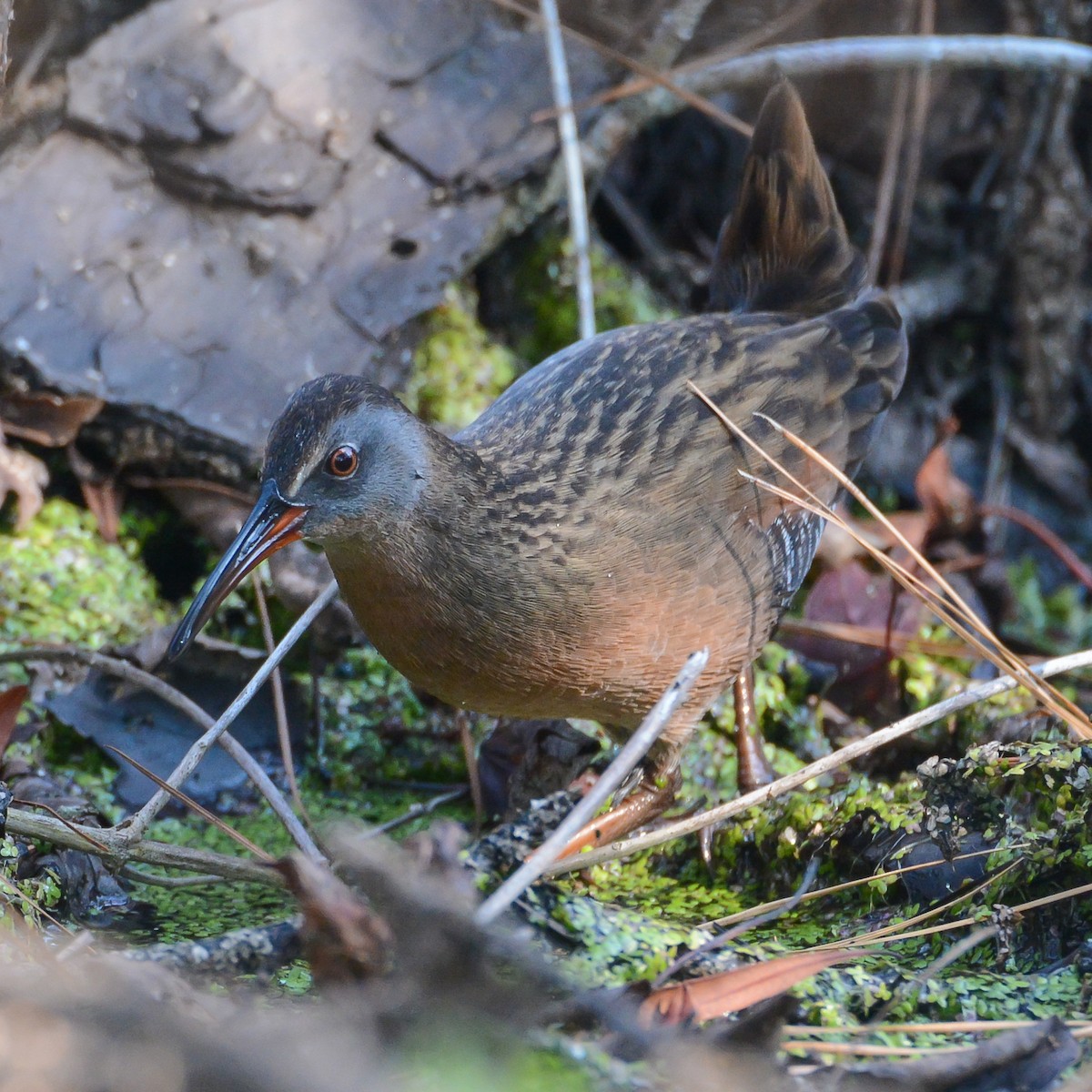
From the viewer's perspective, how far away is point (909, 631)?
11.5 feet

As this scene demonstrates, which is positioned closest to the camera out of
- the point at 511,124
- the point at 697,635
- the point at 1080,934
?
the point at 1080,934

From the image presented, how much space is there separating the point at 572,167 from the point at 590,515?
5.56ft

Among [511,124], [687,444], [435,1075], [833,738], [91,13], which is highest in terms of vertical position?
[91,13]

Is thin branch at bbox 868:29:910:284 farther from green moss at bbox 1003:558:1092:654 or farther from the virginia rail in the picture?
the virginia rail

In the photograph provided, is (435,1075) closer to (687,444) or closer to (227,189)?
(687,444)

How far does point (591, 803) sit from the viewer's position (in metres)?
1.73

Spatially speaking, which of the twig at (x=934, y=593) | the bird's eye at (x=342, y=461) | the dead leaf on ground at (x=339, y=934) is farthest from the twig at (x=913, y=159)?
the dead leaf on ground at (x=339, y=934)

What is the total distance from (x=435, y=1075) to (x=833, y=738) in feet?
→ 6.69

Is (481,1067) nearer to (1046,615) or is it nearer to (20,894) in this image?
(20,894)

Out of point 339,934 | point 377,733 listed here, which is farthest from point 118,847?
point 377,733

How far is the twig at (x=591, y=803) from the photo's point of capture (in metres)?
1.63

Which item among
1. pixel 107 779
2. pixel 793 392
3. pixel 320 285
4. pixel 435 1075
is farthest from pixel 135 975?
pixel 320 285

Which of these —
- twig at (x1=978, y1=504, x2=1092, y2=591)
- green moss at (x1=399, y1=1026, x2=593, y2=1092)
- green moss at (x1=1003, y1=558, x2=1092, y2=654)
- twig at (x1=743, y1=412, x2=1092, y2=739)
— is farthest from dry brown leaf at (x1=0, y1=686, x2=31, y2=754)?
green moss at (x1=1003, y1=558, x2=1092, y2=654)

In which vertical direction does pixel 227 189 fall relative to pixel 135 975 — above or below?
above
